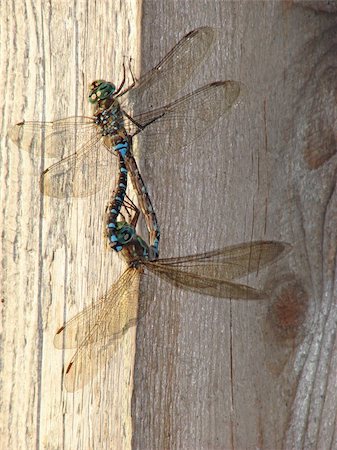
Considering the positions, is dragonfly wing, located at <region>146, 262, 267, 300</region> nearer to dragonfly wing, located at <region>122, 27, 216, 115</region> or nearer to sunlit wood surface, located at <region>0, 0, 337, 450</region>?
sunlit wood surface, located at <region>0, 0, 337, 450</region>

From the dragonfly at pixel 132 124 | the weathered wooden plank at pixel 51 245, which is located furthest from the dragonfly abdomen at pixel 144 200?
the weathered wooden plank at pixel 51 245

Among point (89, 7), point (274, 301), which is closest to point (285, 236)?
point (274, 301)

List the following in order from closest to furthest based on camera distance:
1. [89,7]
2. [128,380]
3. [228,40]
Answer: [128,380] < [89,7] < [228,40]

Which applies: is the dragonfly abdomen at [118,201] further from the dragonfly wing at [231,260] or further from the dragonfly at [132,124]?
the dragonfly wing at [231,260]

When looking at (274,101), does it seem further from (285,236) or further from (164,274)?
(164,274)

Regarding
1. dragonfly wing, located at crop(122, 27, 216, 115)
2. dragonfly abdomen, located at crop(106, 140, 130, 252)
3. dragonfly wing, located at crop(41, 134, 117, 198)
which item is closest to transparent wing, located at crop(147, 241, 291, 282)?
dragonfly abdomen, located at crop(106, 140, 130, 252)

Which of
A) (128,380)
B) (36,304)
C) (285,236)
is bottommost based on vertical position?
(128,380)

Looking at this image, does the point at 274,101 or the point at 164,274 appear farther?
the point at 274,101

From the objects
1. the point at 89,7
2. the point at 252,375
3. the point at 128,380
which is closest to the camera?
the point at 128,380

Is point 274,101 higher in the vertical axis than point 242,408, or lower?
higher

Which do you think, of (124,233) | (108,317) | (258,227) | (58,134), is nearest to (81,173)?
(58,134)
